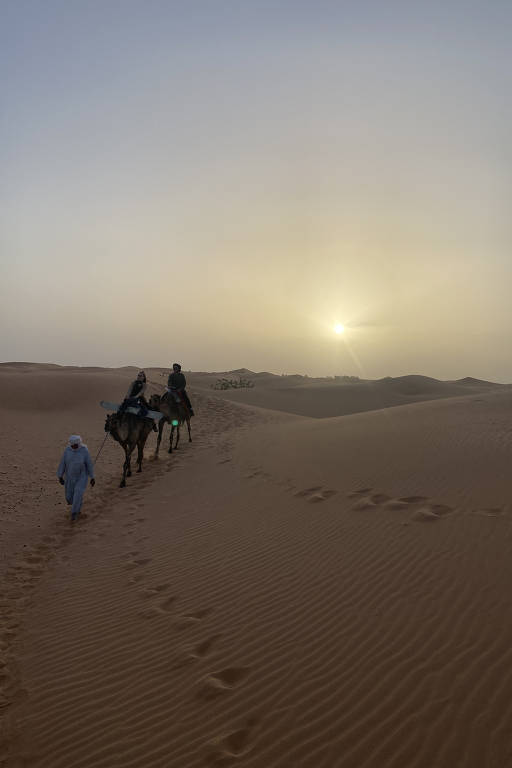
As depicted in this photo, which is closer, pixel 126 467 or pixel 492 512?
pixel 492 512

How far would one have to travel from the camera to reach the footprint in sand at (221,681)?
4.30 m

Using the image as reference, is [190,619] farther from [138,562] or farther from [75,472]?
[75,472]

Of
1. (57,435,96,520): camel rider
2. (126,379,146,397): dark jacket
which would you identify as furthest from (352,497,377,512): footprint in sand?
(126,379,146,397): dark jacket

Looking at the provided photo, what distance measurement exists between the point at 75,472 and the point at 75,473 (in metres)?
0.02

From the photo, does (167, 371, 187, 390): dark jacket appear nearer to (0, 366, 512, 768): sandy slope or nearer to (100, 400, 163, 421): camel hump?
(100, 400, 163, 421): camel hump

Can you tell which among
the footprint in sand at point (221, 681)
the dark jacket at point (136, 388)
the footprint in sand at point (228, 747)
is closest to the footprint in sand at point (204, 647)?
the footprint in sand at point (221, 681)

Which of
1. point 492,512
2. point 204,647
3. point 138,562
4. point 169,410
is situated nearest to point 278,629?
point 204,647

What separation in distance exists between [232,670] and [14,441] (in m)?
14.8

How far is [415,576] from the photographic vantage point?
5820 mm

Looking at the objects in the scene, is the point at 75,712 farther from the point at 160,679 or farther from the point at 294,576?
the point at 294,576

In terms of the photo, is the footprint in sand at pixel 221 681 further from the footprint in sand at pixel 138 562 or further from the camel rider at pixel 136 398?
the camel rider at pixel 136 398

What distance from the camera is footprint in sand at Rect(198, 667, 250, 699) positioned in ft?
14.1

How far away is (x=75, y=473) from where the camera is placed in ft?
34.9

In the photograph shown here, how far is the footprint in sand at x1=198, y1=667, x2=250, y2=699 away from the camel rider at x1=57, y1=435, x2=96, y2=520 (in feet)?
22.3
